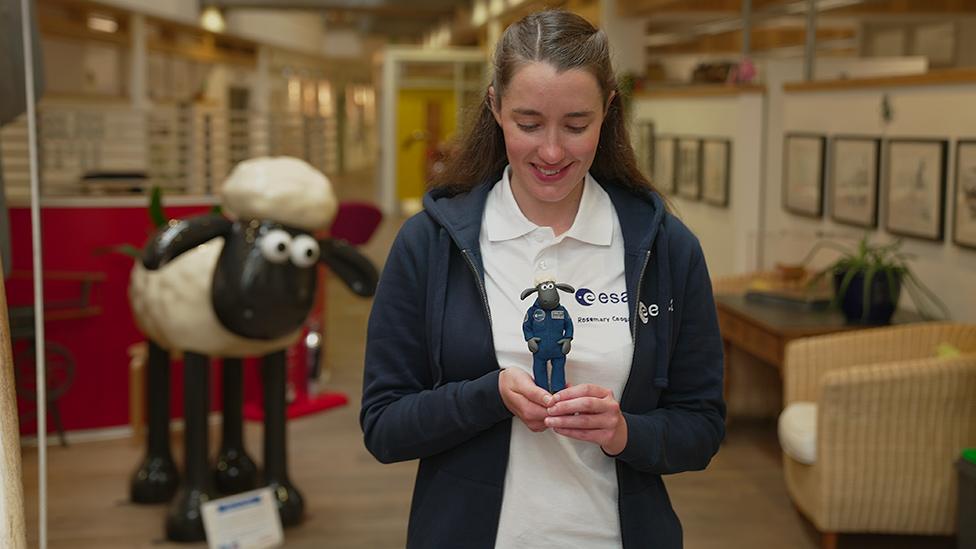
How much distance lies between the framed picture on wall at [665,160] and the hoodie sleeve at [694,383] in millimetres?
8643

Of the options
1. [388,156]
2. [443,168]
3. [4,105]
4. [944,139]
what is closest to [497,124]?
[443,168]

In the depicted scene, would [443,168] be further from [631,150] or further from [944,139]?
[944,139]

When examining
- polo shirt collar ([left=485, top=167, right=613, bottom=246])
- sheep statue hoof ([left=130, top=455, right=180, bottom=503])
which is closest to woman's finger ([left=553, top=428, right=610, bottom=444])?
polo shirt collar ([left=485, top=167, right=613, bottom=246])

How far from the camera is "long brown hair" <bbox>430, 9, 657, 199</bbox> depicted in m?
1.77

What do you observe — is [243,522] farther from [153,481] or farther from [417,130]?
[417,130]

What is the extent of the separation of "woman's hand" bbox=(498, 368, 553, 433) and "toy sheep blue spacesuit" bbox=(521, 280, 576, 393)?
0.10 feet

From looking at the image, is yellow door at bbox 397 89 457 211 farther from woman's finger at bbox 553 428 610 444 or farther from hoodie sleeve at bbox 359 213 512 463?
woman's finger at bbox 553 428 610 444

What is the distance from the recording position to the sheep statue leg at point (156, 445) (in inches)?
229

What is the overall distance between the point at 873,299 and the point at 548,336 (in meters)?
4.59

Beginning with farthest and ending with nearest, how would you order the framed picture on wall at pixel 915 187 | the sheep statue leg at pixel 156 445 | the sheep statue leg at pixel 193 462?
1. the framed picture on wall at pixel 915 187
2. the sheep statue leg at pixel 156 445
3. the sheep statue leg at pixel 193 462

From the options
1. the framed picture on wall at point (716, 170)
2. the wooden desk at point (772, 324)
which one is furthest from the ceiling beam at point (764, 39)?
the wooden desk at point (772, 324)

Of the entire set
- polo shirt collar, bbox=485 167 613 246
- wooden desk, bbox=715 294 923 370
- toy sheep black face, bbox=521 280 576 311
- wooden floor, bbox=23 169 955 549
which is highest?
polo shirt collar, bbox=485 167 613 246

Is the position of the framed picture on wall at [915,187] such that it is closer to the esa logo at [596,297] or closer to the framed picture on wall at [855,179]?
the framed picture on wall at [855,179]

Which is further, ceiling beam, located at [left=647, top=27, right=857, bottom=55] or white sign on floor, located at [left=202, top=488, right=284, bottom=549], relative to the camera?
ceiling beam, located at [left=647, top=27, right=857, bottom=55]
